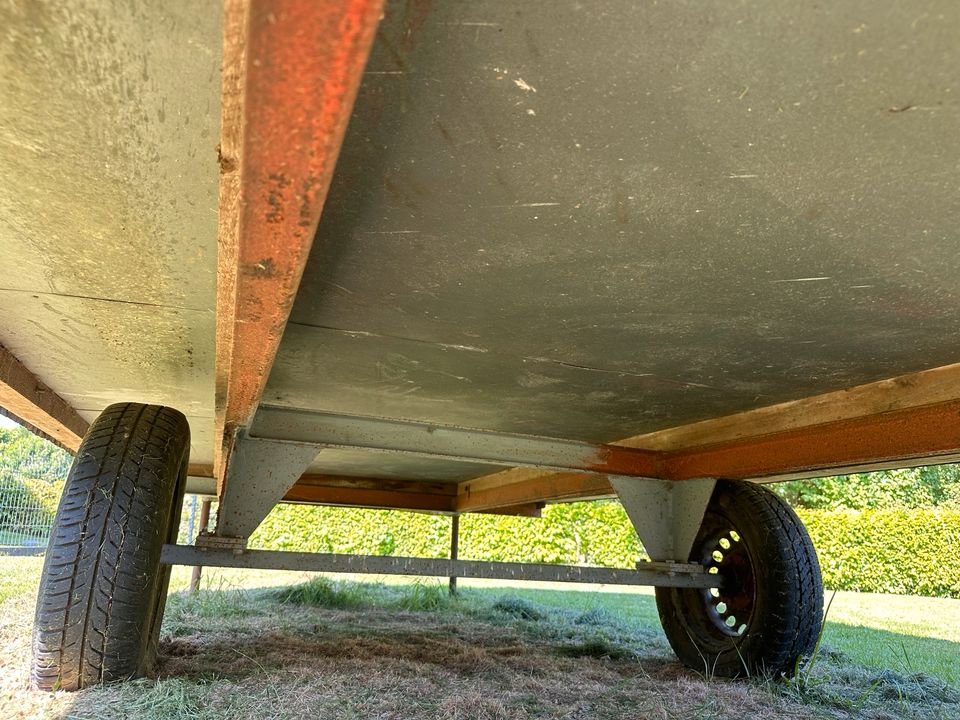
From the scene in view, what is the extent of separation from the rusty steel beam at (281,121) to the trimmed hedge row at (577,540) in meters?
12.8

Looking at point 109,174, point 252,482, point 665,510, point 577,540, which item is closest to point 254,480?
point 252,482

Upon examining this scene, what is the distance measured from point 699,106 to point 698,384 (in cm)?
179

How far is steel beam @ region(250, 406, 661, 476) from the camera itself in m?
3.01

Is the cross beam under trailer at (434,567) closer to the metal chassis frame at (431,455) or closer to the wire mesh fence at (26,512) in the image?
the metal chassis frame at (431,455)

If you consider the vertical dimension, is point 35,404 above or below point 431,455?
above

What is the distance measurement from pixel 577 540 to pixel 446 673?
1137cm

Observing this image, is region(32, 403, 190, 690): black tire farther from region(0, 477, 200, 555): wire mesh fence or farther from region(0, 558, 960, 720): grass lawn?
region(0, 477, 200, 555): wire mesh fence

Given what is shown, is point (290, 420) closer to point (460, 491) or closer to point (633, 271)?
point (633, 271)

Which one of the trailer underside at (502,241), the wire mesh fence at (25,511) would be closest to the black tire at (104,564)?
the trailer underside at (502,241)

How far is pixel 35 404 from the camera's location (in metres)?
3.53

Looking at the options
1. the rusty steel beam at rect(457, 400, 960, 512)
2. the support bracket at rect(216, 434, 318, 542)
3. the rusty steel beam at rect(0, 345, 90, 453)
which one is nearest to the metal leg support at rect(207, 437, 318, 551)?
the support bracket at rect(216, 434, 318, 542)

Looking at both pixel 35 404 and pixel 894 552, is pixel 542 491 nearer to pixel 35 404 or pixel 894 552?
pixel 35 404

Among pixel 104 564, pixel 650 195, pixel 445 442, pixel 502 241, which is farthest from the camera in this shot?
pixel 445 442

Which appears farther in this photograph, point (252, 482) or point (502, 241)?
point (252, 482)
